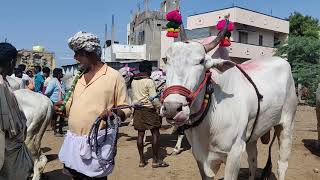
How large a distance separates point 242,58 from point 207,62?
29374mm

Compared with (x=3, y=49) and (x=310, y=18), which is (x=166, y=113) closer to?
(x=3, y=49)

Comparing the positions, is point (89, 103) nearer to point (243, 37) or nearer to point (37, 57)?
point (243, 37)

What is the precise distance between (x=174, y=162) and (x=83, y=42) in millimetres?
4694

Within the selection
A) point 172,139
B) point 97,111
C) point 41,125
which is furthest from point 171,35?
point 172,139

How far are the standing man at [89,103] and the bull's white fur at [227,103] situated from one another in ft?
1.68

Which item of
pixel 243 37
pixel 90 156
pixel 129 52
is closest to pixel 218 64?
pixel 90 156

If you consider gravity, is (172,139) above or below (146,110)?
below

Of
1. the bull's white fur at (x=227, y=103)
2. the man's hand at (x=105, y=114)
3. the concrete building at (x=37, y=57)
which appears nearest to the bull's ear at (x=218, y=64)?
the bull's white fur at (x=227, y=103)

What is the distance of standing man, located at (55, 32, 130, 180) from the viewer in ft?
11.6

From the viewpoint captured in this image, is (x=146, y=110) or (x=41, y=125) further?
(x=146, y=110)

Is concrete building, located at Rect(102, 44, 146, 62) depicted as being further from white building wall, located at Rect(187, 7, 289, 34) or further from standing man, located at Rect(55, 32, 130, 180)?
standing man, located at Rect(55, 32, 130, 180)

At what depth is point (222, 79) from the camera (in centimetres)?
414

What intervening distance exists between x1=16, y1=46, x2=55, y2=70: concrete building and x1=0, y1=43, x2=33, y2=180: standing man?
32.5 metres

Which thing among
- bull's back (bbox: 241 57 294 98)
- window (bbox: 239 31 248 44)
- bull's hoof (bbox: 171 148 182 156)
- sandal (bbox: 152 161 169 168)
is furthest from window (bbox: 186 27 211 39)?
bull's back (bbox: 241 57 294 98)
